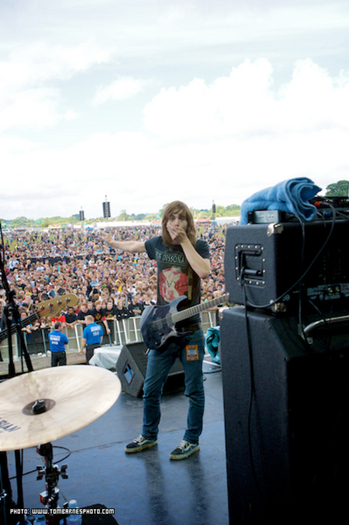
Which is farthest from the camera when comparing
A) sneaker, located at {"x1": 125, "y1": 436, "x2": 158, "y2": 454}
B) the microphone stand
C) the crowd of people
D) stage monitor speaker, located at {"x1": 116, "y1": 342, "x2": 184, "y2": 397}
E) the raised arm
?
the crowd of people

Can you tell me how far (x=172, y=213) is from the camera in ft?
8.98

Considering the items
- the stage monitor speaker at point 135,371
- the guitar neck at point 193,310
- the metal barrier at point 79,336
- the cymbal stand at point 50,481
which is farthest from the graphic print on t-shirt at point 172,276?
the metal barrier at point 79,336

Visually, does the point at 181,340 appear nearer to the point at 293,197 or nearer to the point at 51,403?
the point at 51,403

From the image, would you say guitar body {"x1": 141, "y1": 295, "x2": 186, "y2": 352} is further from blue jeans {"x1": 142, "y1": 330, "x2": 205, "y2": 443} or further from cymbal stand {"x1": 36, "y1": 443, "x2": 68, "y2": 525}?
cymbal stand {"x1": 36, "y1": 443, "x2": 68, "y2": 525}

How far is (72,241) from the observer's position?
22.5m

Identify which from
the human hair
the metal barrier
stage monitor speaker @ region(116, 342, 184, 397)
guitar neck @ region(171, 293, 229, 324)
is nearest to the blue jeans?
guitar neck @ region(171, 293, 229, 324)

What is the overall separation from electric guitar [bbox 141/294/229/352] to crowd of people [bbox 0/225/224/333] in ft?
3.22

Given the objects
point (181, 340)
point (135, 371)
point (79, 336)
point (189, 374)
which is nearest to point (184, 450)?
point (189, 374)

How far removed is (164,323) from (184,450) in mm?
798

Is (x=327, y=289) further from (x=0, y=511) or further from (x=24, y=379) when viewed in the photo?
(x=0, y=511)

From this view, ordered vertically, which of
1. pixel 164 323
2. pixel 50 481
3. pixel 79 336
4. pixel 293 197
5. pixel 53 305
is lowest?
pixel 79 336

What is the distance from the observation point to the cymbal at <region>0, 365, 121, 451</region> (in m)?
1.36

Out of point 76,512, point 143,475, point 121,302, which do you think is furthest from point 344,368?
point 121,302

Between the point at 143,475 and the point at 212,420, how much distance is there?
961 millimetres
